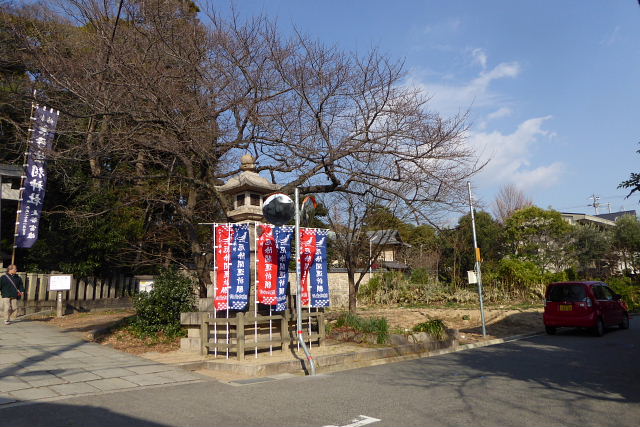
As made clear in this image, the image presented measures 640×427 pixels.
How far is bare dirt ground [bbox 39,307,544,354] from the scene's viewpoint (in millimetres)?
9867

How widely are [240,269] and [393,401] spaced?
14.0ft

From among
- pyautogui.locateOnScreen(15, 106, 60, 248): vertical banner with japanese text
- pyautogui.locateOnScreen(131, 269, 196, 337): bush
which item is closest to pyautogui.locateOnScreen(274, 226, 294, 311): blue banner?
pyautogui.locateOnScreen(131, 269, 196, 337): bush

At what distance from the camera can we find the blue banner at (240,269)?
28.6 feet

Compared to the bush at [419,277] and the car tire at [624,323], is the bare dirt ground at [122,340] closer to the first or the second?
the car tire at [624,323]

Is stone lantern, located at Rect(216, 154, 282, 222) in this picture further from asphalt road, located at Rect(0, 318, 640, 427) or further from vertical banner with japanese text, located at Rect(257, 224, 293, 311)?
asphalt road, located at Rect(0, 318, 640, 427)

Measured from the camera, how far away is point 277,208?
8781 mm

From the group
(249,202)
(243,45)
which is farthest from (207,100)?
(249,202)

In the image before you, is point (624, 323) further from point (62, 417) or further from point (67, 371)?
point (62, 417)

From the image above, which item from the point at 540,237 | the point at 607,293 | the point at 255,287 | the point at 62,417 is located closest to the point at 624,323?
the point at 607,293

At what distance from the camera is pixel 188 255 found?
60.2ft

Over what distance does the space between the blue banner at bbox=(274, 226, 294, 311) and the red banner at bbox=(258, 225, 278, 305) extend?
0.14 metres

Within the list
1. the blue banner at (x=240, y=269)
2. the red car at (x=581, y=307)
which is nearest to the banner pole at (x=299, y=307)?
the blue banner at (x=240, y=269)

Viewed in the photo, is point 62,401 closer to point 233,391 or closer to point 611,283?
point 233,391

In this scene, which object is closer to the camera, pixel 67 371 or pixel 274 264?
pixel 67 371
